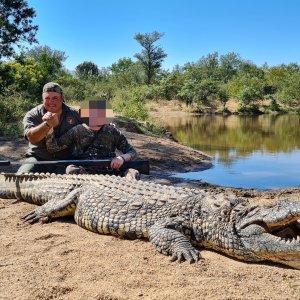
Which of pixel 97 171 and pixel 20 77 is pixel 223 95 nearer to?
pixel 20 77

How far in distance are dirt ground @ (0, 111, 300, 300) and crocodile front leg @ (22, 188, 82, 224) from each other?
259 millimetres

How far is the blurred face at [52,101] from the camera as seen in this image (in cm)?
546

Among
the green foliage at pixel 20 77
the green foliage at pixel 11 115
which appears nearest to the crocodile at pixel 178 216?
the green foliage at pixel 11 115

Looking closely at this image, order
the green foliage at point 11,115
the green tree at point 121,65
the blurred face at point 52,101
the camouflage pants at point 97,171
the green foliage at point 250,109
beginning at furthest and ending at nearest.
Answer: the green tree at point 121,65
the green foliage at point 250,109
the green foliage at point 11,115
the camouflage pants at point 97,171
the blurred face at point 52,101

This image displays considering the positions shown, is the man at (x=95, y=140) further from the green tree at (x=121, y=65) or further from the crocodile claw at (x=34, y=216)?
the green tree at (x=121, y=65)

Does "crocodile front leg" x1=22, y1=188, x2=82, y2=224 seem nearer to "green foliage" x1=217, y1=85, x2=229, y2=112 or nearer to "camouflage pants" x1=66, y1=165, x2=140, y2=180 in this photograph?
"camouflage pants" x1=66, y1=165, x2=140, y2=180

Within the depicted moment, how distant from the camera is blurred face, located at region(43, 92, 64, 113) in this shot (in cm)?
546

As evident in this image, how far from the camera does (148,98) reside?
5141 centimetres

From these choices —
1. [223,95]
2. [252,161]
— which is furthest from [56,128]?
[223,95]

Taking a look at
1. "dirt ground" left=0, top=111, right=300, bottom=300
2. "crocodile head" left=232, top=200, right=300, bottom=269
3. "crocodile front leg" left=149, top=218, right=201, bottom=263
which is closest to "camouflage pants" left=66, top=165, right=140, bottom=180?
"dirt ground" left=0, top=111, right=300, bottom=300

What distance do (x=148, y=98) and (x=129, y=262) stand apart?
4841cm

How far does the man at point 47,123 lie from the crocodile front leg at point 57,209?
0.99 meters

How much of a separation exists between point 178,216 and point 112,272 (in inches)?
35.1

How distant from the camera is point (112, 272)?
10.9 ft
